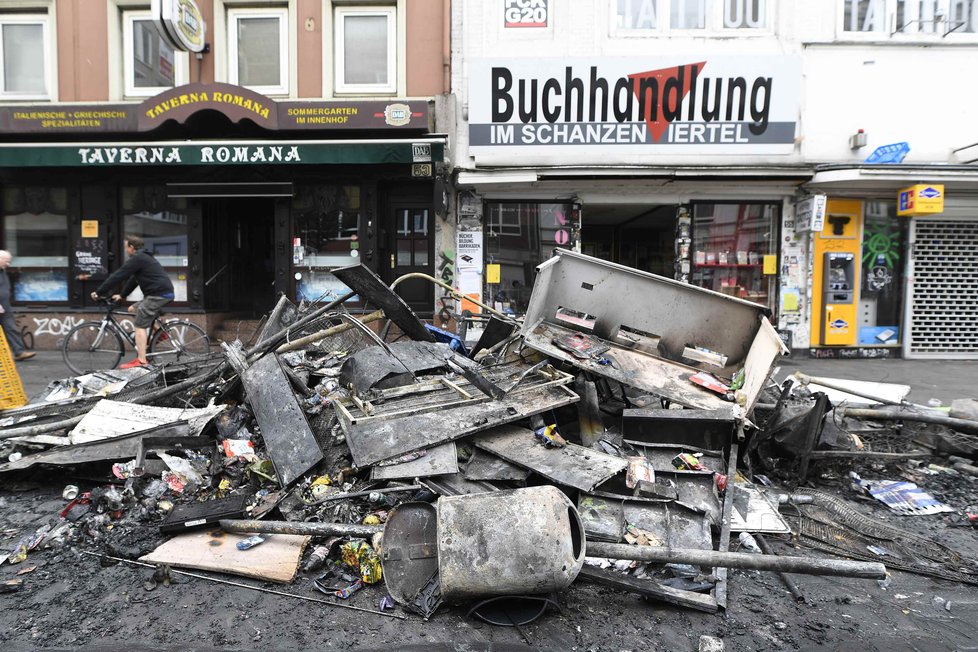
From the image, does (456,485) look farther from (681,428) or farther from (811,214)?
(811,214)

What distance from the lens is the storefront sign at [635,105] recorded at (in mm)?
8750

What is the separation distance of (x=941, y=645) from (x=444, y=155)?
8279mm

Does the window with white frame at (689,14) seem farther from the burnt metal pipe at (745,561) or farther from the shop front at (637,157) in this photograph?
the burnt metal pipe at (745,561)

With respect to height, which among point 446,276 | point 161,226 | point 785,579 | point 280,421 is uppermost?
point 161,226

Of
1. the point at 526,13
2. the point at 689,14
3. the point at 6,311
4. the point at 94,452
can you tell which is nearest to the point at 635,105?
the point at 689,14

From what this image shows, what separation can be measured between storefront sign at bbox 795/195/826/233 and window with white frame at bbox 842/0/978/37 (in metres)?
3.24

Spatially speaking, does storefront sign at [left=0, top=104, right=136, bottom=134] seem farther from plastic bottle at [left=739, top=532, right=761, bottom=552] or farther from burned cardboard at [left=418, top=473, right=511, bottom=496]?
plastic bottle at [left=739, top=532, right=761, bottom=552]

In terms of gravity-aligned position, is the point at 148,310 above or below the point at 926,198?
below

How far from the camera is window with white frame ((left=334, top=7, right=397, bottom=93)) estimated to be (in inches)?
371

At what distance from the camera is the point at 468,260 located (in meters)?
9.59

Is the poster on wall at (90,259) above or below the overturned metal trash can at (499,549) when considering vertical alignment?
above

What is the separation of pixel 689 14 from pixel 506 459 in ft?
31.3

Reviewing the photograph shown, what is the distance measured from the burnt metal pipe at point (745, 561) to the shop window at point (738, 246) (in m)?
7.91

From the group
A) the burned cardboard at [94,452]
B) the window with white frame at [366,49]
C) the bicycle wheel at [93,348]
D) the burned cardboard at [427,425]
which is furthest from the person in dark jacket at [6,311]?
the burned cardboard at [427,425]
